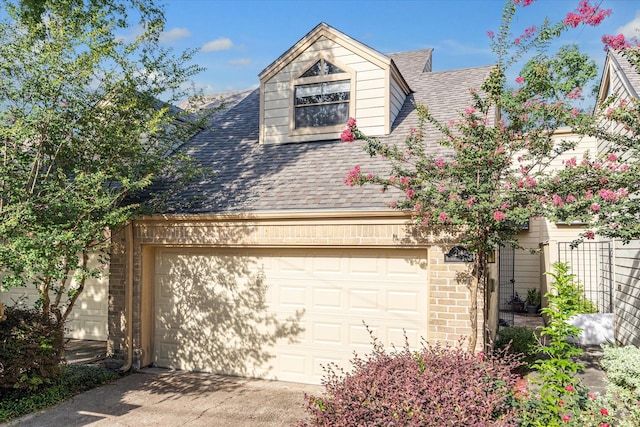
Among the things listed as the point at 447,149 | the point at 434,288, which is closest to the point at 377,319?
the point at 434,288

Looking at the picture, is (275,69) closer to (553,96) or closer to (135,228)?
(135,228)

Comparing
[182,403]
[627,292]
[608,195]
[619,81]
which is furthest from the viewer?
[619,81]

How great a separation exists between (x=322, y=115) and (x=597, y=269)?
867cm

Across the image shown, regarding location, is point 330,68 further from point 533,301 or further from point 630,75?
point 533,301

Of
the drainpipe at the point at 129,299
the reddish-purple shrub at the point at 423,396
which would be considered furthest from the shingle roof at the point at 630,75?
the drainpipe at the point at 129,299

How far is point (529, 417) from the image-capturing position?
4.52 meters

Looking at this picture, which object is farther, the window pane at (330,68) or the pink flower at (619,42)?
the window pane at (330,68)

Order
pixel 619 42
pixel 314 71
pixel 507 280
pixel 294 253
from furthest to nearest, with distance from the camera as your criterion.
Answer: pixel 507 280 → pixel 314 71 → pixel 294 253 → pixel 619 42

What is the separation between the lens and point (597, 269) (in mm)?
12578

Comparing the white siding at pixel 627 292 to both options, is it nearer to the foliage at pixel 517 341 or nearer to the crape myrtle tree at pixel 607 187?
the foliage at pixel 517 341

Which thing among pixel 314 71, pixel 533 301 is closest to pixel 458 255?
pixel 314 71

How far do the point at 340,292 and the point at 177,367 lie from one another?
3.45 m

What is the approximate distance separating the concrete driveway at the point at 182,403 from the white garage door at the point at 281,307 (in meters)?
0.41

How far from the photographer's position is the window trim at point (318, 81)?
980 cm
